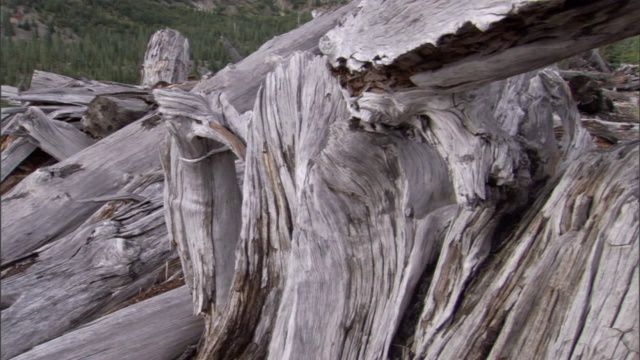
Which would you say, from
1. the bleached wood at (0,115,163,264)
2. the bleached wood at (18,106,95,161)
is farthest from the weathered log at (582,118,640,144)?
the bleached wood at (18,106,95,161)

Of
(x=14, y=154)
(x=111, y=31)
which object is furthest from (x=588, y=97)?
(x=111, y=31)

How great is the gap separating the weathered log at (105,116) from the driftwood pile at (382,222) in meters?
1.23

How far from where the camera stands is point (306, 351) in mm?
2203

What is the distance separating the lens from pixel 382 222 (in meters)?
2.17

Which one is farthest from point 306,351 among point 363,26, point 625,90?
point 625,90

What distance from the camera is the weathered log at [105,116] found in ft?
14.8

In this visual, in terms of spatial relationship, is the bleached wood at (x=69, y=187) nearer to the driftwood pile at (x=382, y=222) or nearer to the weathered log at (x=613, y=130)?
the driftwood pile at (x=382, y=222)

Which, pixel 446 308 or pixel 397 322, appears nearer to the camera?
pixel 446 308

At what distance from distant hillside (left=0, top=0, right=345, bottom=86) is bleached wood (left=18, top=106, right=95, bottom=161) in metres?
2.12

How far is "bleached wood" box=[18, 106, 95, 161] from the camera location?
13.7 ft

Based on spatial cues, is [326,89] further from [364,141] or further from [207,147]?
[207,147]

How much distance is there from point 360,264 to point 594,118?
3254 millimetres

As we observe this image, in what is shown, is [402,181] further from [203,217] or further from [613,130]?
[613,130]

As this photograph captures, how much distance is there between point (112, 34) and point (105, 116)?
20.6 metres
